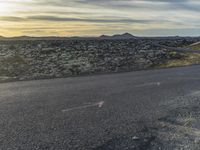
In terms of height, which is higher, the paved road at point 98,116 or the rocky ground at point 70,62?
the paved road at point 98,116

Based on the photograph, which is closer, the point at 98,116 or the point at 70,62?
the point at 98,116

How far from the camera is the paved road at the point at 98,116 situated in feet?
25.4

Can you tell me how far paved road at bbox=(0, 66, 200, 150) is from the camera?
7.73 meters

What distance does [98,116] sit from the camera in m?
9.76

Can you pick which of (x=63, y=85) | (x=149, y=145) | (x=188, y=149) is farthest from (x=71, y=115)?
(x=63, y=85)

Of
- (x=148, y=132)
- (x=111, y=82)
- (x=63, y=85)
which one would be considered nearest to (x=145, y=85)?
(x=111, y=82)

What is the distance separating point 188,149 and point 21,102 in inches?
215

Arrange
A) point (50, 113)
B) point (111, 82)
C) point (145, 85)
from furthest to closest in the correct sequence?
point (111, 82)
point (145, 85)
point (50, 113)

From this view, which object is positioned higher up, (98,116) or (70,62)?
(98,116)

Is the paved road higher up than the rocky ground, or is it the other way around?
the paved road

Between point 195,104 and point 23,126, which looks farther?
point 195,104

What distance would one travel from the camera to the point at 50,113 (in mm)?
9992

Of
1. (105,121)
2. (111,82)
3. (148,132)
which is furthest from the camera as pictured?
(111,82)

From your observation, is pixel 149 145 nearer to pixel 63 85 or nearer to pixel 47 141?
pixel 47 141
